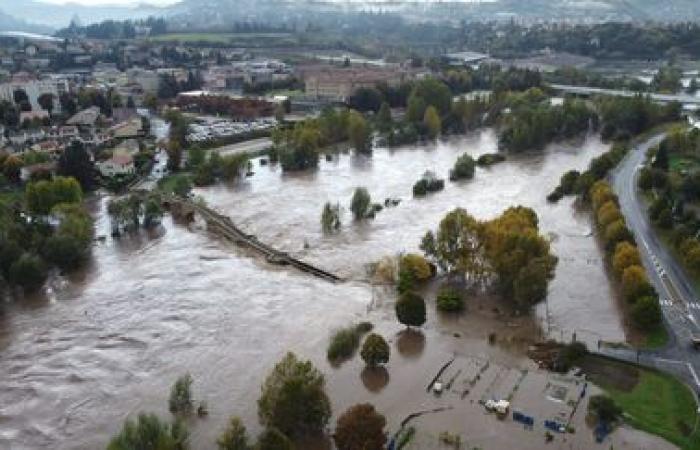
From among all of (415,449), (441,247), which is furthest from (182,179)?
(415,449)

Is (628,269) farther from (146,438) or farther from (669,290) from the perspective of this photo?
(146,438)

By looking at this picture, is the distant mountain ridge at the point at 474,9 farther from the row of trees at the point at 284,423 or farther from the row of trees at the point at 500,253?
→ the row of trees at the point at 284,423

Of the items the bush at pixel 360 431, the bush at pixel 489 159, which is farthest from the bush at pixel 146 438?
the bush at pixel 489 159

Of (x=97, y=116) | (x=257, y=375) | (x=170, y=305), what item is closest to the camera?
(x=257, y=375)

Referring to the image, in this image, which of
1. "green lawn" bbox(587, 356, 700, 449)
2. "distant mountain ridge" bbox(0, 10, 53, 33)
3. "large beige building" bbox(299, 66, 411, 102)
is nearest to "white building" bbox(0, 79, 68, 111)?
"large beige building" bbox(299, 66, 411, 102)

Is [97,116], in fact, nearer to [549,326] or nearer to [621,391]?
[549,326]

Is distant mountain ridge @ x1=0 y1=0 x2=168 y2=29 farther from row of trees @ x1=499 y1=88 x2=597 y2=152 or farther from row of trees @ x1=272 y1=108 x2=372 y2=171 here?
row of trees @ x1=499 y1=88 x2=597 y2=152

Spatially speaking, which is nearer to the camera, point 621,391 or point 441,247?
point 621,391
